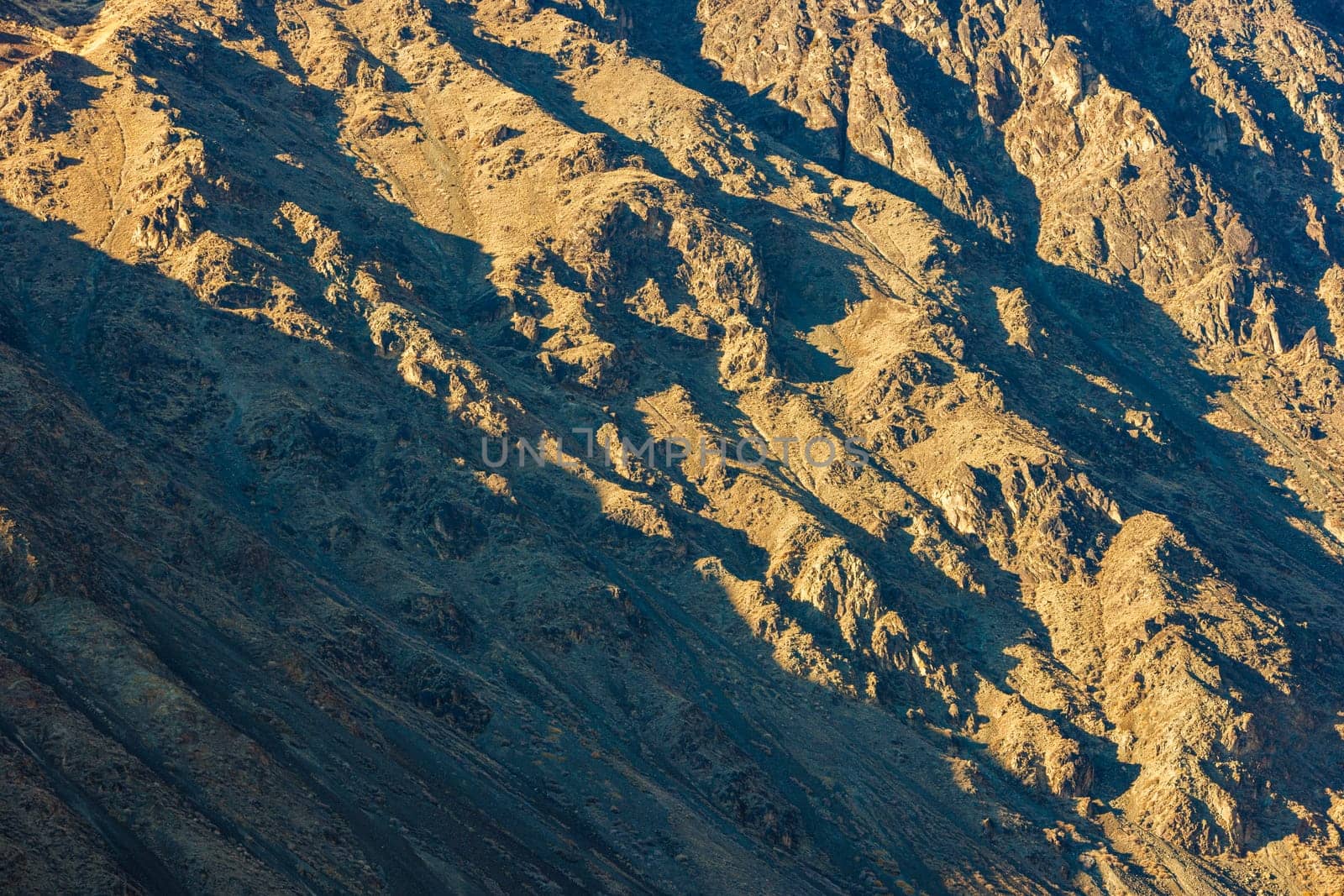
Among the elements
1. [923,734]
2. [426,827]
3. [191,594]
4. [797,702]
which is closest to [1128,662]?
[923,734]

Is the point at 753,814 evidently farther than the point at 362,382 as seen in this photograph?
No

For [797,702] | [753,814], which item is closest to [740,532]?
[797,702]

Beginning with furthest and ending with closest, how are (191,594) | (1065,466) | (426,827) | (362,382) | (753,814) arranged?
(1065,466)
(362,382)
(753,814)
(191,594)
(426,827)

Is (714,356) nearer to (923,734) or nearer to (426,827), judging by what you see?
(923,734)

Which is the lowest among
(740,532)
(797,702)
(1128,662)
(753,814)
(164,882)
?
(164,882)

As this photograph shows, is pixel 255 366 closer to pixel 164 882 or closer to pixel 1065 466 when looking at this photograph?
pixel 164 882

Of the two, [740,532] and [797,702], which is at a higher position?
[740,532]

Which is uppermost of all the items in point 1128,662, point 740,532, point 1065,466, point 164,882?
point 1065,466

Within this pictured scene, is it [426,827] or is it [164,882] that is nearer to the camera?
[164,882]

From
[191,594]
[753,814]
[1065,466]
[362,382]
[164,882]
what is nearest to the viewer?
[164,882]
